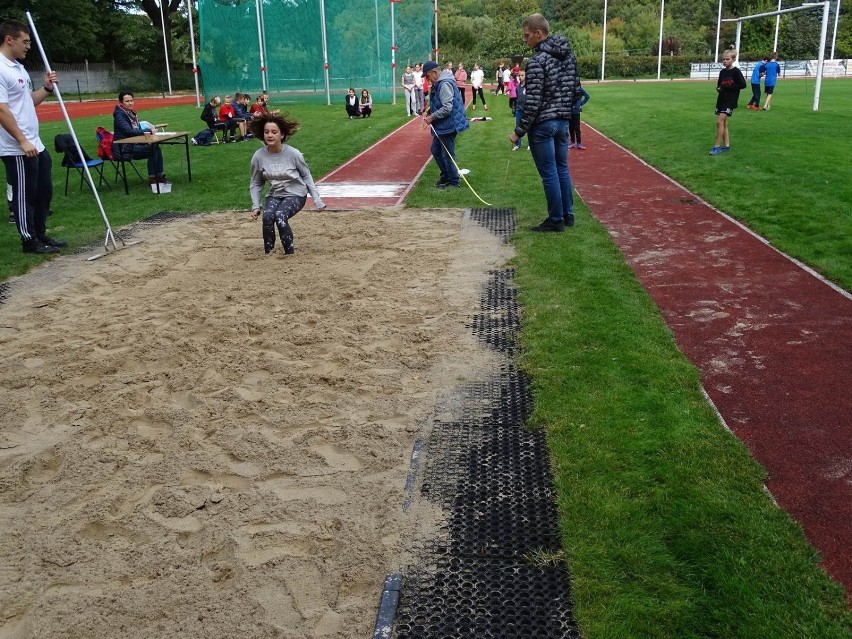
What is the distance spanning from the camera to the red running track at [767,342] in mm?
3584

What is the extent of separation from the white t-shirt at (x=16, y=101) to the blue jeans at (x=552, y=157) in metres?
5.41

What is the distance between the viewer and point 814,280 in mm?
6762

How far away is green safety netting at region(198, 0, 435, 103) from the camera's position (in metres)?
32.6

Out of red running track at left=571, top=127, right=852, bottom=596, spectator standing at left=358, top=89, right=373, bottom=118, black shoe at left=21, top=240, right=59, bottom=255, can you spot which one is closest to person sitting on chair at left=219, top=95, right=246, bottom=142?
spectator standing at left=358, top=89, right=373, bottom=118

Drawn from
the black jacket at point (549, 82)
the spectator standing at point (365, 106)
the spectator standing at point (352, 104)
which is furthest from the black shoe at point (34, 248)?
the spectator standing at point (365, 106)

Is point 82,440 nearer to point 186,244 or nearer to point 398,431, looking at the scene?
point 398,431

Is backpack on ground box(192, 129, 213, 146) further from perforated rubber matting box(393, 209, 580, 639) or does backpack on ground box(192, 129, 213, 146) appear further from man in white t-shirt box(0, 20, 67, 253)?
perforated rubber matting box(393, 209, 580, 639)

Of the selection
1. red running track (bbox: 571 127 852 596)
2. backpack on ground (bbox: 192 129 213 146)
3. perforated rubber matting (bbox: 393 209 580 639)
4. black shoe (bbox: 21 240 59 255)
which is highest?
backpack on ground (bbox: 192 129 213 146)

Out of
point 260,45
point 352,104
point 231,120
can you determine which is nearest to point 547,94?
point 231,120

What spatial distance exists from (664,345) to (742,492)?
1977 mm

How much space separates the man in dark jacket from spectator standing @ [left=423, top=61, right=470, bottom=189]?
317 centimetres

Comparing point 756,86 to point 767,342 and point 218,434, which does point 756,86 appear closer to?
point 767,342

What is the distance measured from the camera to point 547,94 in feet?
26.7

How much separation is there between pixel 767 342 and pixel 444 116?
7310 mm
